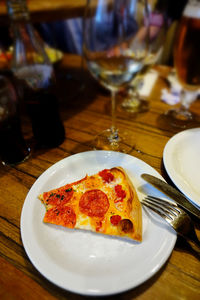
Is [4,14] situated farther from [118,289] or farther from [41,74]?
[118,289]

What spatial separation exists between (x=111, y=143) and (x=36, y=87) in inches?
18.2

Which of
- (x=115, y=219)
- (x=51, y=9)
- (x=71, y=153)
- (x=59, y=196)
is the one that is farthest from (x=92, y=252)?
(x=51, y=9)

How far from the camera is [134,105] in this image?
134 centimetres

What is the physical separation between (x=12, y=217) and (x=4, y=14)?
1070mm

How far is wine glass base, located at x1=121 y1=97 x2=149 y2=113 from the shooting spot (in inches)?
51.6

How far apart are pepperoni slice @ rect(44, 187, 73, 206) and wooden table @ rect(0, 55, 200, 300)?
13cm

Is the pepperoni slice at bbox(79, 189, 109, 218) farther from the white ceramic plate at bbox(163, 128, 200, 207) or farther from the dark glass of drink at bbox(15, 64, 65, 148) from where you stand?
the dark glass of drink at bbox(15, 64, 65, 148)

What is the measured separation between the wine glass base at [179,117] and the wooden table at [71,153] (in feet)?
0.16

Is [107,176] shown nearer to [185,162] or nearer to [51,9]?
[185,162]

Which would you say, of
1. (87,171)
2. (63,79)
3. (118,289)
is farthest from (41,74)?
(118,289)

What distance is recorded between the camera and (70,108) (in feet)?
4.50

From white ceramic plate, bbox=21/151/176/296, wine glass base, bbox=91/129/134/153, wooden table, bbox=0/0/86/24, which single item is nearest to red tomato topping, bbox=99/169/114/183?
white ceramic plate, bbox=21/151/176/296

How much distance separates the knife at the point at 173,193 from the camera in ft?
2.19

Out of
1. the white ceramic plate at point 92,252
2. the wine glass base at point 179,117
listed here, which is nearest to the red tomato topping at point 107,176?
the white ceramic plate at point 92,252
